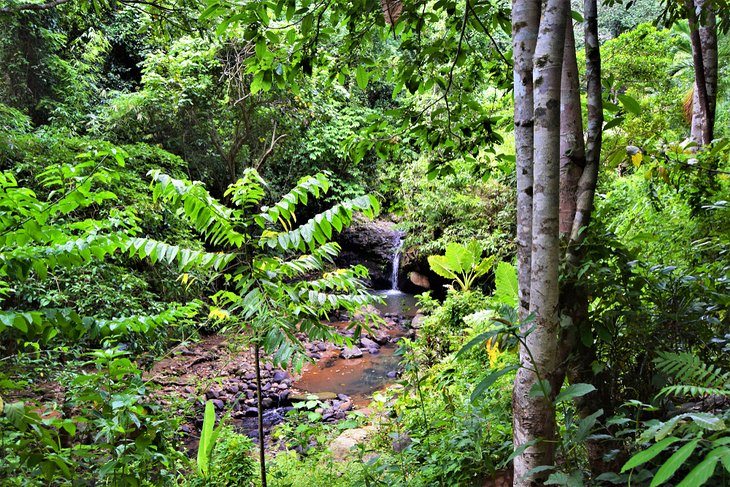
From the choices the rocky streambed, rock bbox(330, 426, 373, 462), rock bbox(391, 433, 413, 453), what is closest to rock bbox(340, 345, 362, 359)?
the rocky streambed

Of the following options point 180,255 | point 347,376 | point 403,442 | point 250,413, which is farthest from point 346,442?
point 347,376

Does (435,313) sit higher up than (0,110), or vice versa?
(0,110)

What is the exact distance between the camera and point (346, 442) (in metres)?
4.31

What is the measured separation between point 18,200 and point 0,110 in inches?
238

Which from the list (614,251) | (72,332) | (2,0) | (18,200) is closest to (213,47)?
(2,0)

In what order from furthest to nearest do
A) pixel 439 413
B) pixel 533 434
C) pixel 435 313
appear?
pixel 435 313 → pixel 439 413 → pixel 533 434

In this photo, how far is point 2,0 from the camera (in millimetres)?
6723

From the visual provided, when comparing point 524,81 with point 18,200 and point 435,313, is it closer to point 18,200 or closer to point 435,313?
point 18,200

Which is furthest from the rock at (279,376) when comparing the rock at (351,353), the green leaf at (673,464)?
the green leaf at (673,464)

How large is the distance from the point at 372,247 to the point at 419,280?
2.69 meters

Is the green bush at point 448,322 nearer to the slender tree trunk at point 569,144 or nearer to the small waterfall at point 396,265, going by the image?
the slender tree trunk at point 569,144

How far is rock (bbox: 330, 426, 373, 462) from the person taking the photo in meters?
3.90

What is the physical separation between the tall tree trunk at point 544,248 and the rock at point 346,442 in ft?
8.37

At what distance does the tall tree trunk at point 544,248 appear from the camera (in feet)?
4.93
